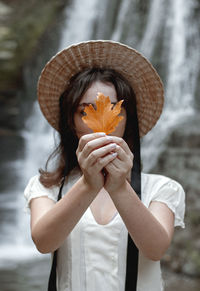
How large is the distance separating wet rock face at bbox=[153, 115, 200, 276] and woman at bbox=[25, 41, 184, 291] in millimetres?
3082

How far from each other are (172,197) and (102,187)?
327mm

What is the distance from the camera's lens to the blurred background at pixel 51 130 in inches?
198

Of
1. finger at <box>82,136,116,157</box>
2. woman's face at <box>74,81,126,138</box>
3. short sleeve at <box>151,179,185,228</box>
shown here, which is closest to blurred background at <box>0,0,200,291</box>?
short sleeve at <box>151,179,185,228</box>

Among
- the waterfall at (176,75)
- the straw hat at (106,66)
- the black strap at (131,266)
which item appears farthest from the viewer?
the waterfall at (176,75)

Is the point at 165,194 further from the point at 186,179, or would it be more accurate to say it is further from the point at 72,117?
the point at 186,179

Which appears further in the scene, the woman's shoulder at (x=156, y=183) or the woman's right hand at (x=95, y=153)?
the woman's shoulder at (x=156, y=183)

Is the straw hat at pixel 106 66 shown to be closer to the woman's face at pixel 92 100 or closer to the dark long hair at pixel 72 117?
the dark long hair at pixel 72 117

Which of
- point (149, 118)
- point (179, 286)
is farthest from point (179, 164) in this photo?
point (149, 118)

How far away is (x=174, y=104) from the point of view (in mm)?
7703

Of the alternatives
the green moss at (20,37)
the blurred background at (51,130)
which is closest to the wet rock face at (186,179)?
the blurred background at (51,130)

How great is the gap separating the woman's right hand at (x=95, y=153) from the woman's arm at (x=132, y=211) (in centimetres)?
3

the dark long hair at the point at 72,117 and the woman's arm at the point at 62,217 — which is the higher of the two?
the dark long hair at the point at 72,117

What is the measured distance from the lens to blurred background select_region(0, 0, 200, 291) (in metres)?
5.02

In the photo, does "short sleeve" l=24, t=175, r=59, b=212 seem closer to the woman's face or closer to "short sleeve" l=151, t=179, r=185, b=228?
the woman's face
